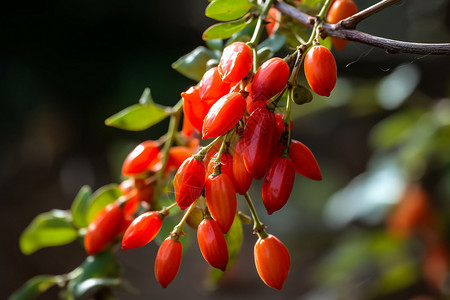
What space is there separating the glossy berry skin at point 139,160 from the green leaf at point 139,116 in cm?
3

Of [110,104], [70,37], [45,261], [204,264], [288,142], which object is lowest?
[204,264]

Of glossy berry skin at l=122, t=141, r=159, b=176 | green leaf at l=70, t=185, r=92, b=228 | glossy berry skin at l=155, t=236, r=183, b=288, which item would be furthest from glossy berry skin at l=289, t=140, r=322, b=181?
green leaf at l=70, t=185, r=92, b=228

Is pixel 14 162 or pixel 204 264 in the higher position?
pixel 14 162

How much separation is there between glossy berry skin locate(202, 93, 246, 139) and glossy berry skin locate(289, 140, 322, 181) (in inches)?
2.8

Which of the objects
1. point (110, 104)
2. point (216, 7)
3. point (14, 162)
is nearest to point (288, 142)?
point (216, 7)

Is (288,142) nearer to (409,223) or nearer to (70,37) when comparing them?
(409,223)

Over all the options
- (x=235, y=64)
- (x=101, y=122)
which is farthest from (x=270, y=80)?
(x=101, y=122)

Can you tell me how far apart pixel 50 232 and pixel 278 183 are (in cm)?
46

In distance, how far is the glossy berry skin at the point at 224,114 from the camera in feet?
1.51

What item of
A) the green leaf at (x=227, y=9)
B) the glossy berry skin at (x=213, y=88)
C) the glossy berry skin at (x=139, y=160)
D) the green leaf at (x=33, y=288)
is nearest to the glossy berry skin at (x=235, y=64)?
the glossy berry skin at (x=213, y=88)

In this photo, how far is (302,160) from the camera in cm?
51

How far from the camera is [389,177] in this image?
136 centimetres

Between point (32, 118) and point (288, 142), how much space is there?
9.23 feet

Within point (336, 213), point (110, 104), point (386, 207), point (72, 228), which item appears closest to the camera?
point (72, 228)
